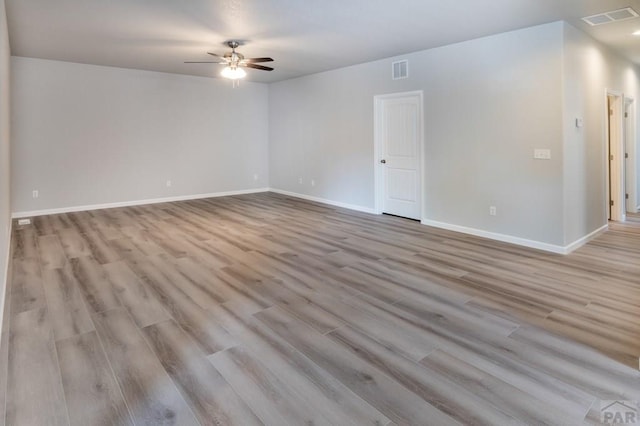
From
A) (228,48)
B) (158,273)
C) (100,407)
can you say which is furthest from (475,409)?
(228,48)

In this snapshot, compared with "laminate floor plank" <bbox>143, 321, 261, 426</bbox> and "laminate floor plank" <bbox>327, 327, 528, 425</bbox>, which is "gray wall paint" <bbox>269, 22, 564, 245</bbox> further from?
"laminate floor plank" <bbox>143, 321, 261, 426</bbox>

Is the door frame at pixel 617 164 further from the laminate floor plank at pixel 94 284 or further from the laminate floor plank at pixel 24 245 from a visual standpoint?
the laminate floor plank at pixel 24 245

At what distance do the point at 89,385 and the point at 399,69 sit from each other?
5.84 m

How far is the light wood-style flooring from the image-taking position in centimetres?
197

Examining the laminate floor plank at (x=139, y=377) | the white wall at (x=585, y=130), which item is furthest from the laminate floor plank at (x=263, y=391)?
the white wall at (x=585, y=130)

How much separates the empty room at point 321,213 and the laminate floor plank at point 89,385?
2 cm

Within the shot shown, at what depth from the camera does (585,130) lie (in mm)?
4988

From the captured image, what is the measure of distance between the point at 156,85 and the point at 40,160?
8.41 feet

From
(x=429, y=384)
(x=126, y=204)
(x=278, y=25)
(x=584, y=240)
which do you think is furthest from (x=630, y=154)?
(x=126, y=204)

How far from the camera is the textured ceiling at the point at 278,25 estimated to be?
3938mm

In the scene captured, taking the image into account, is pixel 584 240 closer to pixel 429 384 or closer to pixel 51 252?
pixel 429 384

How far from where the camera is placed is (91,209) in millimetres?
7410

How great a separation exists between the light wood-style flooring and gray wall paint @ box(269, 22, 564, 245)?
2.18 ft

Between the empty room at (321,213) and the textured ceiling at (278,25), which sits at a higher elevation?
the textured ceiling at (278,25)
